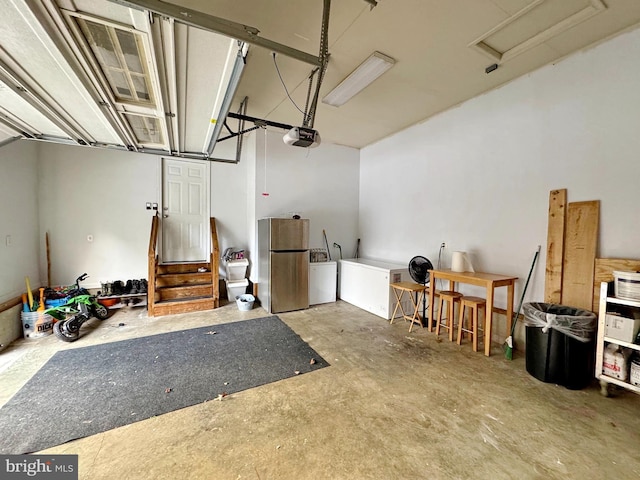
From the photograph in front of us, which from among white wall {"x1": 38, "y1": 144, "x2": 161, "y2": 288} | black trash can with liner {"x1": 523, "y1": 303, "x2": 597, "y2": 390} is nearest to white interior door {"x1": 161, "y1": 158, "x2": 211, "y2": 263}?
white wall {"x1": 38, "y1": 144, "x2": 161, "y2": 288}

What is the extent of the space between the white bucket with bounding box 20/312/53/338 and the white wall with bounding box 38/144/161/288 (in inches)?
48.2

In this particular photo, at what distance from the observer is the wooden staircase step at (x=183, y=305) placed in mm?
4148

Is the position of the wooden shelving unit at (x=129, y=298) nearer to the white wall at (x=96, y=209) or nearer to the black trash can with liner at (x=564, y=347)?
the white wall at (x=96, y=209)

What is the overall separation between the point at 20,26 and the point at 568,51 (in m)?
4.63

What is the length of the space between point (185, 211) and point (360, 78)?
163 inches

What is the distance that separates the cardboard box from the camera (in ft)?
6.77

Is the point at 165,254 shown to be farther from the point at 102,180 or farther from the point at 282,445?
the point at 282,445

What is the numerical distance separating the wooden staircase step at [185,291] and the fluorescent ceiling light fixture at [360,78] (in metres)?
3.80

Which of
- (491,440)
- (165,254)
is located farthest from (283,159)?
(491,440)

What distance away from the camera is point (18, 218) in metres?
3.60

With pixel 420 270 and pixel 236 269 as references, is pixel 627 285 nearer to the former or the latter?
pixel 420 270

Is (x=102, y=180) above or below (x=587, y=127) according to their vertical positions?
below

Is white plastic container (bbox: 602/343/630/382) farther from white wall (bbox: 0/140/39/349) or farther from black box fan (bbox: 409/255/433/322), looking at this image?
white wall (bbox: 0/140/39/349)

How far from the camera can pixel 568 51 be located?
2631 millimetres
